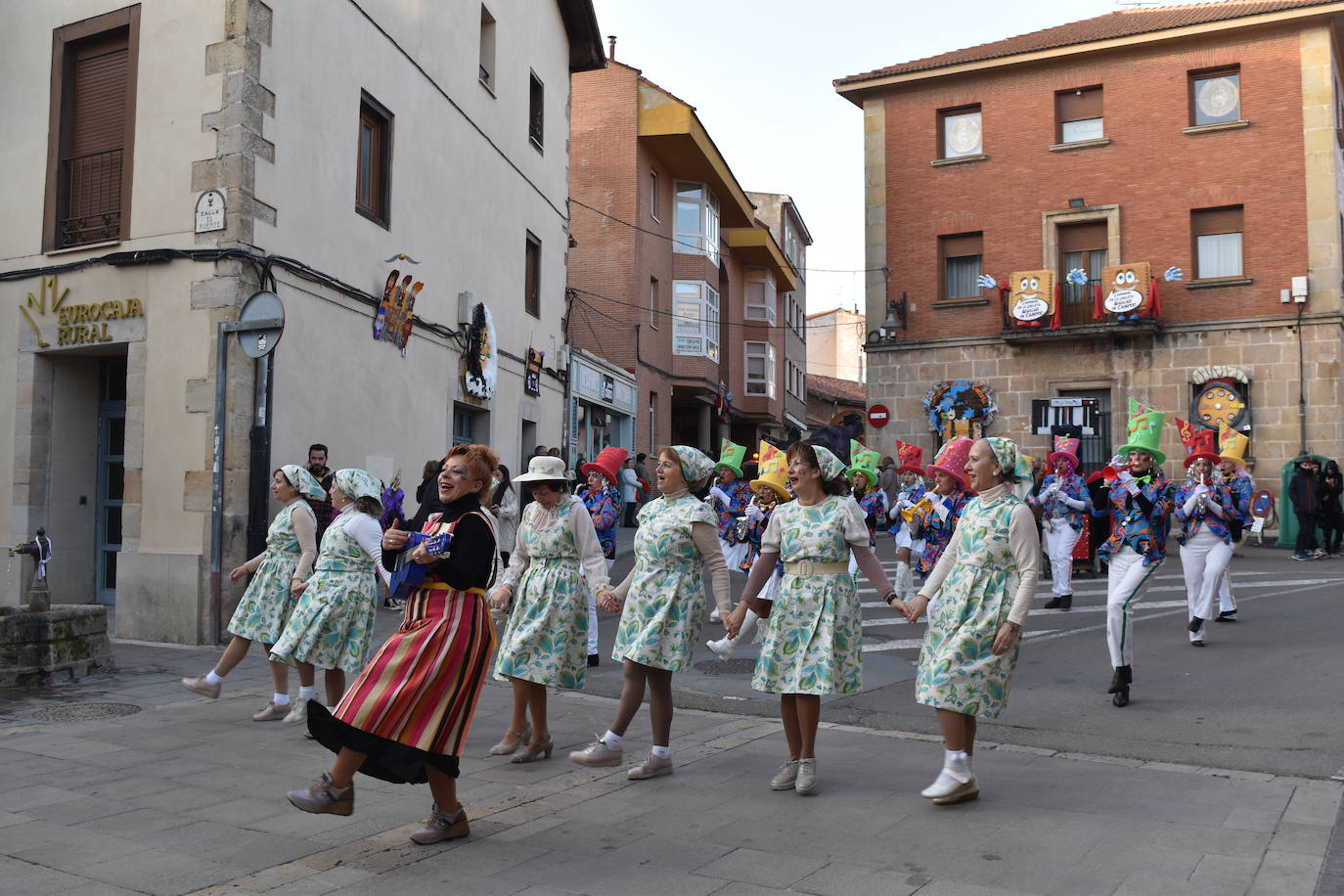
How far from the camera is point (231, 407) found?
11430 millimetres

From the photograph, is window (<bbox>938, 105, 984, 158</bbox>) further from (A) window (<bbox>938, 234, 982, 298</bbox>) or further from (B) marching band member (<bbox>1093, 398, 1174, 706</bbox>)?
(B) marching band member (<bbox>1093, 398, 1174, 706</bbox>)

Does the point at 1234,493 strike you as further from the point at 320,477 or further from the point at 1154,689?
the point at 320,477

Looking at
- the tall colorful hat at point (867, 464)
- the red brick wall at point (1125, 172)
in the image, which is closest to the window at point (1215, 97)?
the red brick wall at point (1125, 172)

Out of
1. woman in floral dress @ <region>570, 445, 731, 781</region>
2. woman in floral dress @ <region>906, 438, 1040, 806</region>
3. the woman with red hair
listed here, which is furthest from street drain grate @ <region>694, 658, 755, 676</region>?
the woman with red hair

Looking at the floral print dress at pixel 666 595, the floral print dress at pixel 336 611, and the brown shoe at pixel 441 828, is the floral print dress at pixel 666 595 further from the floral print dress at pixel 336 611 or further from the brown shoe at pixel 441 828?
the floral print dress at pixel 336 611

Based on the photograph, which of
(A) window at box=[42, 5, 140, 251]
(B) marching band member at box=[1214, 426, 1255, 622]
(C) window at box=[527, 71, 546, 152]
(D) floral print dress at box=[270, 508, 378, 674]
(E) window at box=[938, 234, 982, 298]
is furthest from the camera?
(E) window at box=[938, 234, 982, 298]

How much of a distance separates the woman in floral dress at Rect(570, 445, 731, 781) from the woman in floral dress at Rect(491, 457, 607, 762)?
A: 28cm

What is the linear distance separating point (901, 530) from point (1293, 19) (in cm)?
1677

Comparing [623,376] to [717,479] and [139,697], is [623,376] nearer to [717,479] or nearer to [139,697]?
[717,479]

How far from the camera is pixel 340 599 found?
23.2ft

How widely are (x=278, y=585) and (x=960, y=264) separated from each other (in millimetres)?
22486

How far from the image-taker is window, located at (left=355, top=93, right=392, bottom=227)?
14.5 metres

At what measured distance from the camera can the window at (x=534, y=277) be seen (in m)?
20.4

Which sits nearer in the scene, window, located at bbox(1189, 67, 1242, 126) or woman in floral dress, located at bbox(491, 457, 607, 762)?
woman in floral dress, located at bbox(491, 457, 607, 762)
